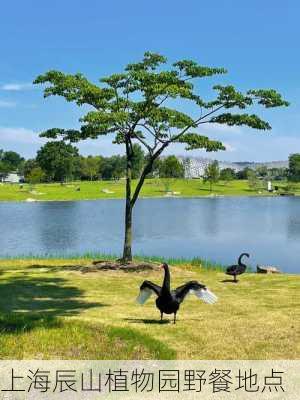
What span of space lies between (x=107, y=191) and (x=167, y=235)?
88.4 meters

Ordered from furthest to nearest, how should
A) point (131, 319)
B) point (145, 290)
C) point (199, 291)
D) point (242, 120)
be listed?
point (242, 120) < point (131, 319) < point (145, 290) < point (199, 291)

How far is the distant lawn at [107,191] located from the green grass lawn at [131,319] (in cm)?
10814

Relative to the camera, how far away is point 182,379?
9094 millimetres

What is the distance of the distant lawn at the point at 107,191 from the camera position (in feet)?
431

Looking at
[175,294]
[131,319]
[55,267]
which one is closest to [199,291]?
[175,294]

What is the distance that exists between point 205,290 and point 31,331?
413cm

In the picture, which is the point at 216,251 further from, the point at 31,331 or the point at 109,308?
the point at 31,331

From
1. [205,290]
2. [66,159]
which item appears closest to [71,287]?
[205,290]

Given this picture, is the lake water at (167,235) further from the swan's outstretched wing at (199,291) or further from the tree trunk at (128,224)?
the swan's outstretched wing at (199,291)

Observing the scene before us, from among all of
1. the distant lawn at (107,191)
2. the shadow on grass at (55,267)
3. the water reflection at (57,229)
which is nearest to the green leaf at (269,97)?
the shadow on grass at (55,267)

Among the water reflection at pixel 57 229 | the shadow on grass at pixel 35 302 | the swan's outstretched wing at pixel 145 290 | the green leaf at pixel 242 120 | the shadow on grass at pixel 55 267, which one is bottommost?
the water reflection at pixel 57 229

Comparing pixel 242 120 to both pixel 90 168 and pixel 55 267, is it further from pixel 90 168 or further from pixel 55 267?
pixel 90 168

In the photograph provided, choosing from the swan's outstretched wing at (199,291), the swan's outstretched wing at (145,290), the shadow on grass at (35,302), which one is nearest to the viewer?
the shadow on grass at (35,302)

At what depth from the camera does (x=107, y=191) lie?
144 metres
